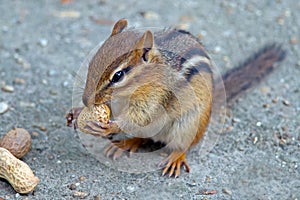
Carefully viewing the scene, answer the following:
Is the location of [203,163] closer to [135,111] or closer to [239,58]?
[135,111]

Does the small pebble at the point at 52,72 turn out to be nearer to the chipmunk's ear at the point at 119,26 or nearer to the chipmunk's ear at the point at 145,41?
the chipmunk's ear at the point at 119,26

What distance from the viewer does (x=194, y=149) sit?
3059 mm

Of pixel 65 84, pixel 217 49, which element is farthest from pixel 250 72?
pixel 65 84

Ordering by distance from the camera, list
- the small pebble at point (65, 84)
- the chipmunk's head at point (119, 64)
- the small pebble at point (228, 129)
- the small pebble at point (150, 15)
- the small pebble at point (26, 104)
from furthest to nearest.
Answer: the small pebble at point (150, 15) < the small pebble at point (65, 84) < the small pebble at point (26, 104) < the small pebble at point (228, 129) < the chipmunk's head at point (119, 64)

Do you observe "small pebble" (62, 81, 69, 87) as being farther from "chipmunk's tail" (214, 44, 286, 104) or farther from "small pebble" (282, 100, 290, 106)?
"small pebble" (282, 100, 290, 106)

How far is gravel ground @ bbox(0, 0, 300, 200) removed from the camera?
9.12 ft

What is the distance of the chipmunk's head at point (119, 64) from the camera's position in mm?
2498

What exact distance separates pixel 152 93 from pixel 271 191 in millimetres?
709

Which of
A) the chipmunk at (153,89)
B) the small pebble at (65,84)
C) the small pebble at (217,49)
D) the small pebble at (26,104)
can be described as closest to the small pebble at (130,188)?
the chipmunk at (153,89)

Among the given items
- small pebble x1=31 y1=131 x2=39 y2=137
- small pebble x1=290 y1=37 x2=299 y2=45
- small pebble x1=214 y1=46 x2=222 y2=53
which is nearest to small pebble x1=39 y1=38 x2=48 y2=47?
small pebble x1=31 y1=131 x2=39 y2=137

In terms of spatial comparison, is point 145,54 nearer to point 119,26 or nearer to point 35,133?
point 119,26

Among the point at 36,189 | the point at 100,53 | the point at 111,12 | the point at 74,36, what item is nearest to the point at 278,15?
the point at 111,12

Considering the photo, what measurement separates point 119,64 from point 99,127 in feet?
1.12

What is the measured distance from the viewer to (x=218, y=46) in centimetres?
392
